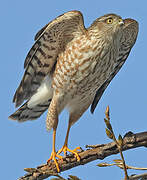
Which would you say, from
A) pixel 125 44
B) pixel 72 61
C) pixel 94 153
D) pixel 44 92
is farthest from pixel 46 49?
pixel 94 153

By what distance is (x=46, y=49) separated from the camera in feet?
21.1

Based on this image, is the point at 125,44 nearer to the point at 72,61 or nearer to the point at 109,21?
the point at 109,21

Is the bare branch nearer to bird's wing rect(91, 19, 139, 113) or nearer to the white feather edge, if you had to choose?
the white feather edge

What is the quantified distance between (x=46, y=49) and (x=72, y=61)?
0.62 m

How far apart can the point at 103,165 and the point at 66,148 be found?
2.80 m

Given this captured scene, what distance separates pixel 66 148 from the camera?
6.25m

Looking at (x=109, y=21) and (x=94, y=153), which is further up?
(x=109, y=21)

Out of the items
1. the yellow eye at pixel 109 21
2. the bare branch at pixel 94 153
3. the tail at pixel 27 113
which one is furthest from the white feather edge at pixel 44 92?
the bare branch at pixel 94 153

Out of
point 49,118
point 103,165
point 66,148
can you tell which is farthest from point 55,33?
point 103,165

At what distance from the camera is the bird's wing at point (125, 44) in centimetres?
664

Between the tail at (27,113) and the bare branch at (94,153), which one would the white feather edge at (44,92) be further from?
the bare branch at (94,153)

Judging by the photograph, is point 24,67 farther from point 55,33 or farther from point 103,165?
point 103,165

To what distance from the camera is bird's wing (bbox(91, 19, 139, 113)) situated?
6.64m

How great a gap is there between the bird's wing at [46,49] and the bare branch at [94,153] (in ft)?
6.49
